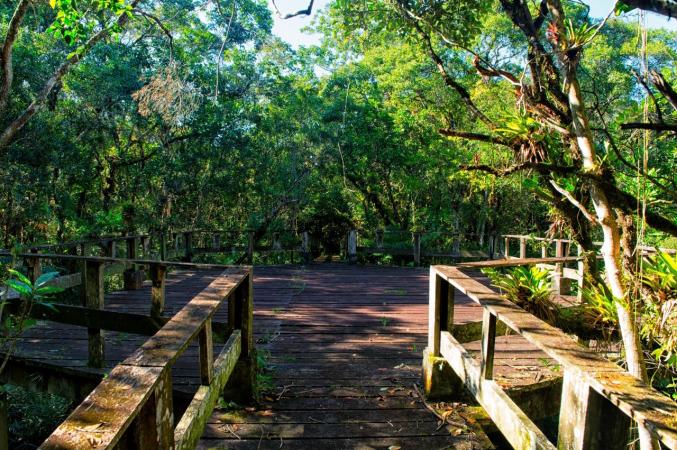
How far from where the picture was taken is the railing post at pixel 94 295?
3.75 m

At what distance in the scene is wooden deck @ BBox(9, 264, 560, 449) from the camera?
10.1ft

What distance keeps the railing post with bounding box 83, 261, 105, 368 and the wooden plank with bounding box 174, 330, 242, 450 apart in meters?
1.26

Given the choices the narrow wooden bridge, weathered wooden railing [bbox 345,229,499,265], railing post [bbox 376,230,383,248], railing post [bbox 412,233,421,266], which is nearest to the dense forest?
weathered wooden railing [bbox 345,229,499,265]

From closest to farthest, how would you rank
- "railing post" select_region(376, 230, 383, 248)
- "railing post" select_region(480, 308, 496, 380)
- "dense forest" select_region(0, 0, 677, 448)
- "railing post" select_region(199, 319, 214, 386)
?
1. "railing post" select_region(199, 319, 214, 386)
2. "railing post" select_region(480, 308, 496, 380)
3. "dense forest" select_region(0, 0, 677, 448)
4. "railing post" select_region(376, 230, 383, 248)

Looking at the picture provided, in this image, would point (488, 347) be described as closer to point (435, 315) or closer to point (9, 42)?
point (435, 315)

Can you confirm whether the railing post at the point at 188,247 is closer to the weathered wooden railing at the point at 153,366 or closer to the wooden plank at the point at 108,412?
the weathered wooden railing at the point at 153,366

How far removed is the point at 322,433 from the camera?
310 centimetres

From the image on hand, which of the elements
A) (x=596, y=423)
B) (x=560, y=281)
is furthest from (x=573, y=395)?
(x=560, y=281)

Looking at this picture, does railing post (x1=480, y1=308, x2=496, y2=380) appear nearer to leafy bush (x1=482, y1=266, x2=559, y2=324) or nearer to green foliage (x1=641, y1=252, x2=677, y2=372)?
green foliage (x1=641, y1=252, x2=677, y2=372)

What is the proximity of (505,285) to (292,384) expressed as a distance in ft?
7.13

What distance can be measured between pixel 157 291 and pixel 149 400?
233 centimetres

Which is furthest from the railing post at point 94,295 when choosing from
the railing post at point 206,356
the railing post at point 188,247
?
the railing post at point 188,247

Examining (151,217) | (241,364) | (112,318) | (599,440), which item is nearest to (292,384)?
(241,364)

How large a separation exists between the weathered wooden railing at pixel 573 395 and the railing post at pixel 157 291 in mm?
2148
